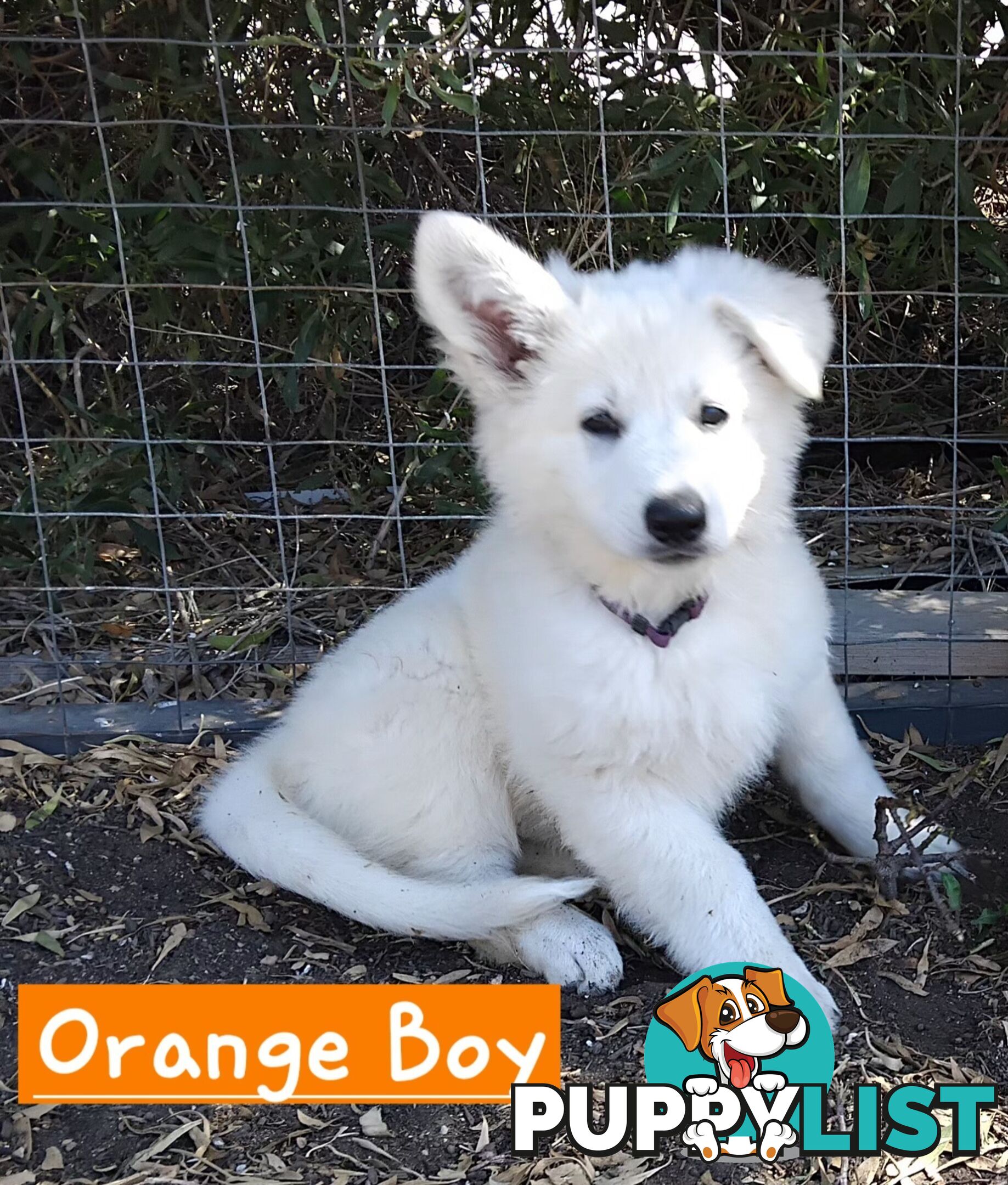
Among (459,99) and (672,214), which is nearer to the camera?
(459,99)

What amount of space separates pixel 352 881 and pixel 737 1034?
80 cm

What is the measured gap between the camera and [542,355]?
230 cm

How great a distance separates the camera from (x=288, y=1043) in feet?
7.43

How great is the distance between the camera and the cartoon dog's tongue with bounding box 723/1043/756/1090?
6.67 feet

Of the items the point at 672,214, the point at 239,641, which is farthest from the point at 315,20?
the point at 239,641

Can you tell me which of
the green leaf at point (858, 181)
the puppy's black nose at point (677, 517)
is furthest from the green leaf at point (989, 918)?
the green leaf at point (858, 181)

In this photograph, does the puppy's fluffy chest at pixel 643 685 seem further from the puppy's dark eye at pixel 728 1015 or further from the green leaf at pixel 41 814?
the green leaf at pixel 41 814

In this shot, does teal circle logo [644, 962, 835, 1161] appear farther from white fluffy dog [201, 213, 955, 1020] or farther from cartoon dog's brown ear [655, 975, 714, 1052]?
white fluffy dog [201, 213, 955, 1020]

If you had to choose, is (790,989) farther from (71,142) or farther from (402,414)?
(71,142)

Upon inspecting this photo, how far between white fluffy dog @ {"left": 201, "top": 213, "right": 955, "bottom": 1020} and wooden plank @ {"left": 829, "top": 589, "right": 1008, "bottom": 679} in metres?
0.65

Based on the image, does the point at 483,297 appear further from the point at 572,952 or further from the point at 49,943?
the point at 49,943

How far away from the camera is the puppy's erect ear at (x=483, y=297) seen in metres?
2.22

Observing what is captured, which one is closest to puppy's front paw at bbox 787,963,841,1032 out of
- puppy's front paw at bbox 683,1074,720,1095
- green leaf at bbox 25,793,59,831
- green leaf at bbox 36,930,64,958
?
puppy's front paw at bbox 683,1074,720,1095

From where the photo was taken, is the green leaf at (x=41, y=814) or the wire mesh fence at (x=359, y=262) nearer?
the green leaf at (x=41, y=814)
